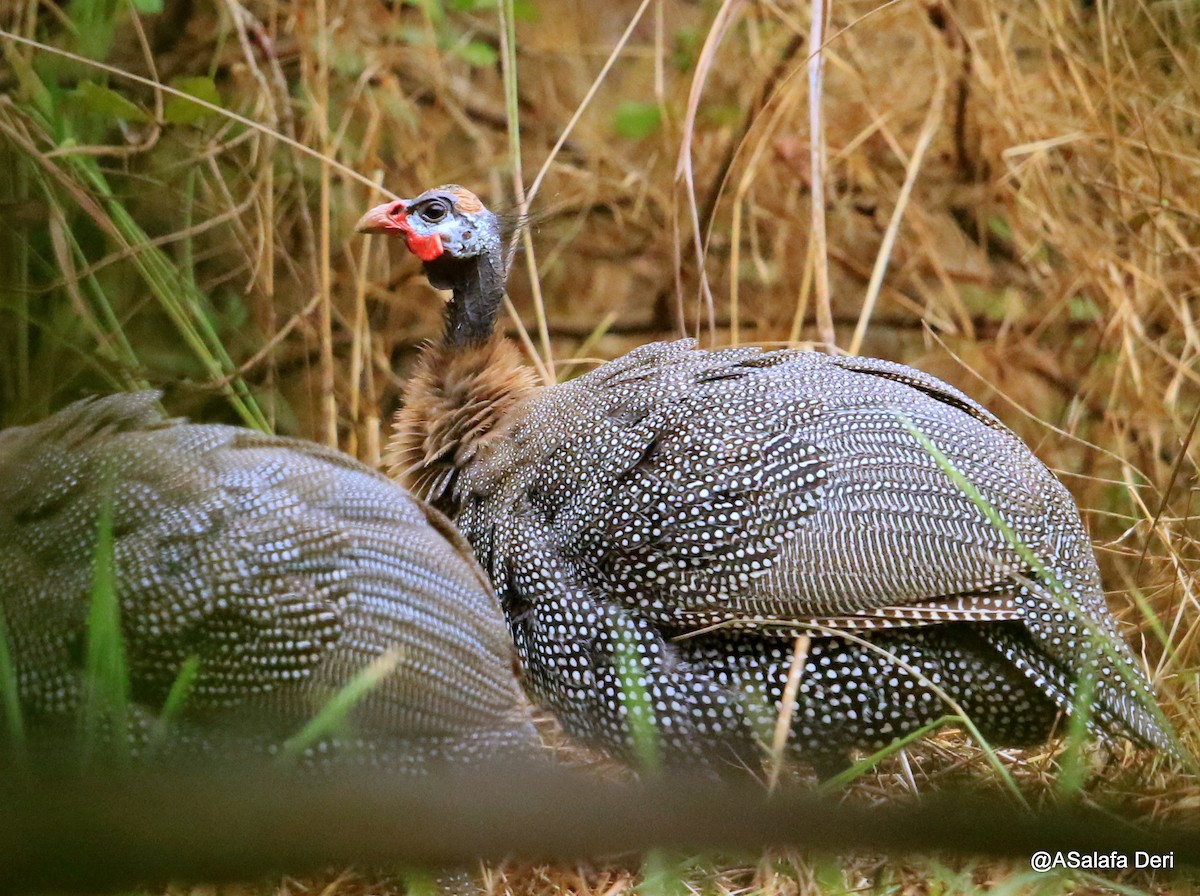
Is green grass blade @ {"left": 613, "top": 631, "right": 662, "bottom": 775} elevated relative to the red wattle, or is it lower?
lower

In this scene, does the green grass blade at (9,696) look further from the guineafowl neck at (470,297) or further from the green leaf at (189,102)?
the green leaf at (189,102)

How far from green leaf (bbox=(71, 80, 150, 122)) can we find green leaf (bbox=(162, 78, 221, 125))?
9 cm

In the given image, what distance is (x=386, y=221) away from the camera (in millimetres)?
2020

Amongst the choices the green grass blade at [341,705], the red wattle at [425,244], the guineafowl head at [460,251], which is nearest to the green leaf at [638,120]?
the guineafowl head at [460,251]

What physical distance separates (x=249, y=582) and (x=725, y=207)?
6.07 ft

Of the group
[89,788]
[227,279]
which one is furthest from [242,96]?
[89,788]

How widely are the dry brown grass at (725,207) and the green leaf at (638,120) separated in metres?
0.05

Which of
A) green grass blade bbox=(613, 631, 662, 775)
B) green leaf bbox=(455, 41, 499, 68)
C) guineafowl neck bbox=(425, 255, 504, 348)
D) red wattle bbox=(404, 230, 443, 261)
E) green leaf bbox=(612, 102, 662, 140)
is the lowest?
green grass blade bbox=(613, 631, 662, 775)

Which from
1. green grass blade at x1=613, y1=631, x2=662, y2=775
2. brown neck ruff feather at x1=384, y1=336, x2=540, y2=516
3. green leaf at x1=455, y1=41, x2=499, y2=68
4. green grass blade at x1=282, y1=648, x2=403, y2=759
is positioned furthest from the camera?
green leaf at x1=455, y1=41, x2=499, y2=68

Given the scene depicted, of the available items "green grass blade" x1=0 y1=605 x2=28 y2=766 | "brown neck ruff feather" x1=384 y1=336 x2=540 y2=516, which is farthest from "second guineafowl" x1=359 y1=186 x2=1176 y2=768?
"green grass blade" x1=0 y1=605 x2=28 y2=766

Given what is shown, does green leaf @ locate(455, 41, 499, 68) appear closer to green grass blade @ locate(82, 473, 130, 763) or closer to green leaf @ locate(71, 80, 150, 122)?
green leaf @ locate(71, 80, 150, 122)

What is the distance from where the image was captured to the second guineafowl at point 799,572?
1.56 meters

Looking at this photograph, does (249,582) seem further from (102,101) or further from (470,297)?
(102,101)

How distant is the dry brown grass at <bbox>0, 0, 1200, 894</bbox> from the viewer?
2.03 metres
